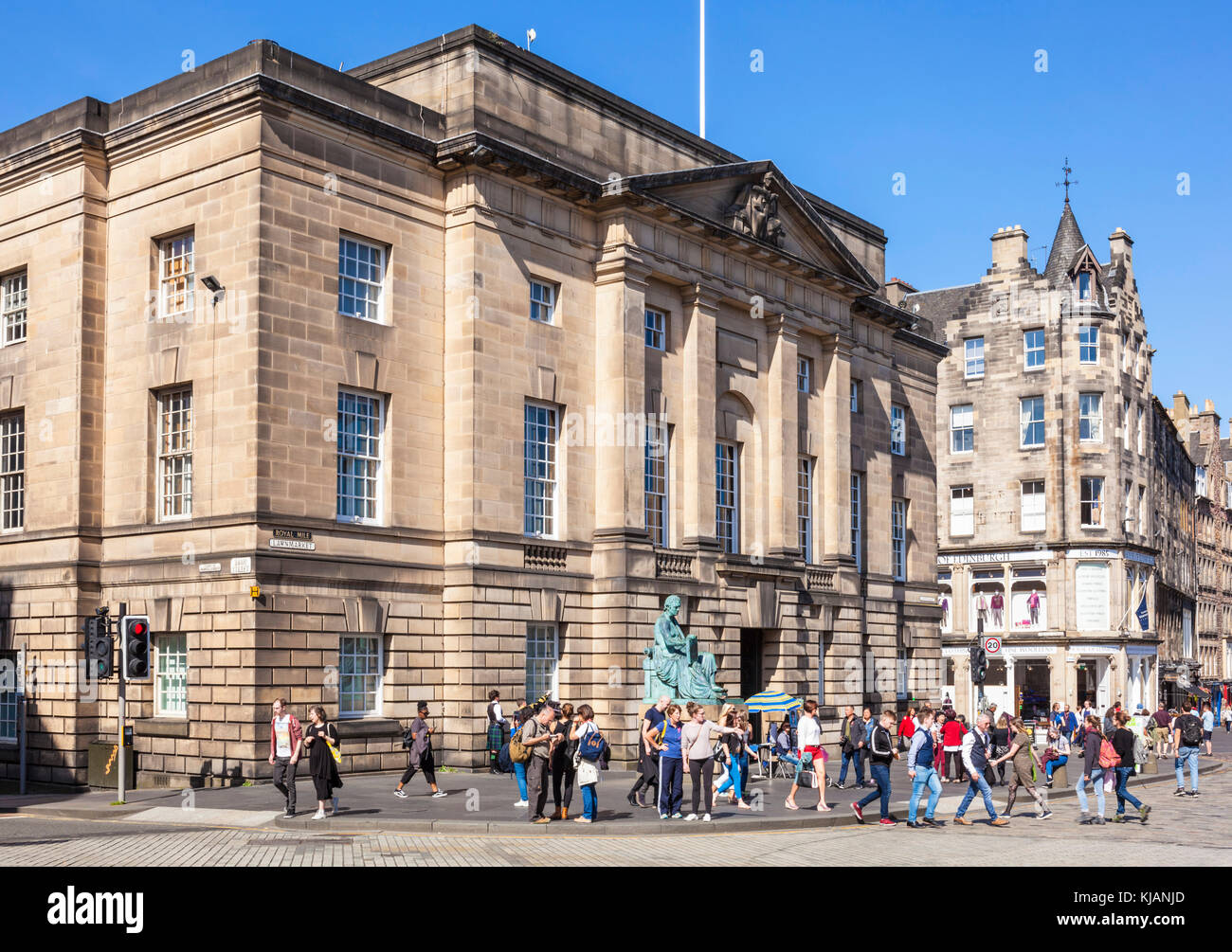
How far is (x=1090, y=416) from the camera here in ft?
222

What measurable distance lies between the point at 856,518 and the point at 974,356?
26.5m

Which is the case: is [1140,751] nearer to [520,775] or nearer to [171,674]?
[520,775]

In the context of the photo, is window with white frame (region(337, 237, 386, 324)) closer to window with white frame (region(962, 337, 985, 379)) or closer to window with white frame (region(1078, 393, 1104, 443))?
window with white frame (region(1078, 393, 1104, 443))

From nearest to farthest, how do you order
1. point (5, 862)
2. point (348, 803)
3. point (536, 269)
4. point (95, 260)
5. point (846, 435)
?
point (5, 862)
point (348, 803)
point (95, 260)
point (536, 269)
point (846, 435)

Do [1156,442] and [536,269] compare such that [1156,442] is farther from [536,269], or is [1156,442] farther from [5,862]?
[5,862]

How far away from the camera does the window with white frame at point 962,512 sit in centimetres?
7038

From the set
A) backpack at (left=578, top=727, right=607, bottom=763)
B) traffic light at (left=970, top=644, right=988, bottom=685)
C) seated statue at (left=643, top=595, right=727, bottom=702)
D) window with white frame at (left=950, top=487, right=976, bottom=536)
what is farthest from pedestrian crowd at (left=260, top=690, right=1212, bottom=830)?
Result: window with white frame at (left=950, top=487, right=976, bottom=536)

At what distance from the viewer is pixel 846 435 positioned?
147 ft

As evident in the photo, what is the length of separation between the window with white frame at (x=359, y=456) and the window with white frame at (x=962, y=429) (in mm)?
45797

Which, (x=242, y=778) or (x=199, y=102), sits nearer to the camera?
(x=242, y=778)

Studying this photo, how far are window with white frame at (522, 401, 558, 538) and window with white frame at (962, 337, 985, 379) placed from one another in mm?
41420

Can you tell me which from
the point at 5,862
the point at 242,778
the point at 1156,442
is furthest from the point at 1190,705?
the point at 1156,442

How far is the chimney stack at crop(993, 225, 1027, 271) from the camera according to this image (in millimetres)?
71500

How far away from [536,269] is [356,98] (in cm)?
603
